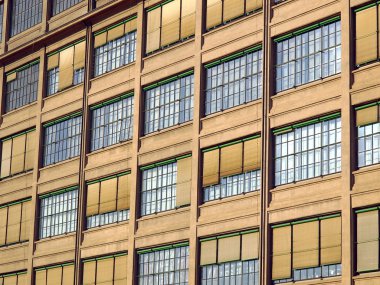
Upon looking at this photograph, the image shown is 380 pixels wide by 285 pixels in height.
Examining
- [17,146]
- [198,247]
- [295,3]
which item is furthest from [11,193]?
[295,3]

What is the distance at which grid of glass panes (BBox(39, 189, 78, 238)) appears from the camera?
55281 mm

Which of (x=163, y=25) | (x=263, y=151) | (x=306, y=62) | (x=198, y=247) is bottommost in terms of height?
(x=198, y=247)

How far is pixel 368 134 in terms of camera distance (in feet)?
132

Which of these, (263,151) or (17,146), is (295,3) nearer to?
(263,151)

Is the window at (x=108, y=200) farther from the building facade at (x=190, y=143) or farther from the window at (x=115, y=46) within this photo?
the window at (x=115, y=46)

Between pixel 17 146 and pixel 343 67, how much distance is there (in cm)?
2452

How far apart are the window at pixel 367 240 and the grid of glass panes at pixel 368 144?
5.78 feet

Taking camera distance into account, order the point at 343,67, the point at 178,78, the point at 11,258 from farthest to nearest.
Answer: the point at 11,258
the point at 178,78
the point at 343,67

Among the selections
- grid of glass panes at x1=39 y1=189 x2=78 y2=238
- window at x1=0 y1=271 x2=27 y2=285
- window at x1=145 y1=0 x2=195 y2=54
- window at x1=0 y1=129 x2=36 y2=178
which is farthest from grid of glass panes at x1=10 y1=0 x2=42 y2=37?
window at x1=0 y1=271 x2=27 y2=285

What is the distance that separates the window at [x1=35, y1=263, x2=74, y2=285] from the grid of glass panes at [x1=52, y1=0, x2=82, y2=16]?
1353cm

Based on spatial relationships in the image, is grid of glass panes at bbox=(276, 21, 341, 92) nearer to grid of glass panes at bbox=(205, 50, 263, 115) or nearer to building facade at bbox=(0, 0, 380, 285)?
building facade at bbox=(0, 0, 380, 285)

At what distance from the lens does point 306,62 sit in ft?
143

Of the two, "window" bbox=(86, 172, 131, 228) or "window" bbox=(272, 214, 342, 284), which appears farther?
"window" bbox=(86, 172, 131, 228)

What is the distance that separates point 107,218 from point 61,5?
13.1m
